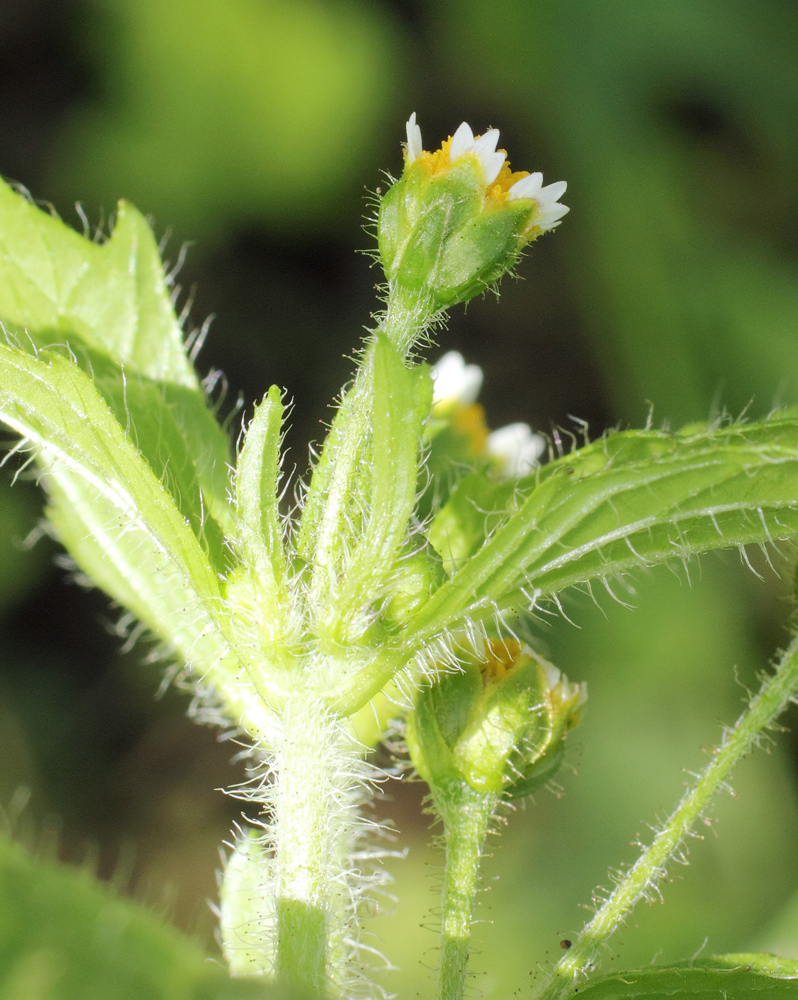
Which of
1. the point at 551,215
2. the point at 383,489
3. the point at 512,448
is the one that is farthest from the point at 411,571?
the point at 512,448

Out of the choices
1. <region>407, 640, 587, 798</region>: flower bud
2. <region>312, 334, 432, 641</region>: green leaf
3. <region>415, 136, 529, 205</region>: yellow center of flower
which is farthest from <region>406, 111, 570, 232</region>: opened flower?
<region>407, 640, 587, 798</region>: flower bud

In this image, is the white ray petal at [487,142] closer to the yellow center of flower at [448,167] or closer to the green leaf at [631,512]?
the yellow center of flower at [448,167]

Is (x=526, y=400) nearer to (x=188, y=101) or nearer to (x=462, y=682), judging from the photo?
(x=188, y=101)

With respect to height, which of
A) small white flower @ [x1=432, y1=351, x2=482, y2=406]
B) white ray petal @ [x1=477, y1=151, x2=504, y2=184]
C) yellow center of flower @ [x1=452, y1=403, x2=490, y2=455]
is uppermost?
small white flower @ [x1=432, y1=351, x2=482, y2=406]

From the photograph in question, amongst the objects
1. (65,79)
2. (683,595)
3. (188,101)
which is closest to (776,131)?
(683,595)

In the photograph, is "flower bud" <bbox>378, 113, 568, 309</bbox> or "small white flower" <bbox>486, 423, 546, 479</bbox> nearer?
"flower bud" <bbox>378, 113, 568, 309</bbox>

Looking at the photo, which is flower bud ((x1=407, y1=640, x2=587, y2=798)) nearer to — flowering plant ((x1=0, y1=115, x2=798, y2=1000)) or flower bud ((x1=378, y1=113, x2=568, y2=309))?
flowering plant ((x1=0, y1=115, x2=798, y2=1000))

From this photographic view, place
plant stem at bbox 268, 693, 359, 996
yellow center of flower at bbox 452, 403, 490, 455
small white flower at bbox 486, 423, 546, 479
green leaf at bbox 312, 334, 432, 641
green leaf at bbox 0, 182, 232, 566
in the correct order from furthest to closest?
small white flower at bbox 486, 423, 546, 479 → yellow center of flower at bbox 452, 403, 490, 455 → green leaf at bbox 0, 182, 232, 566 → plant stem at bbox 268, 693, 359, 996 → green leaf at bbox 312, 334, 432, 641
